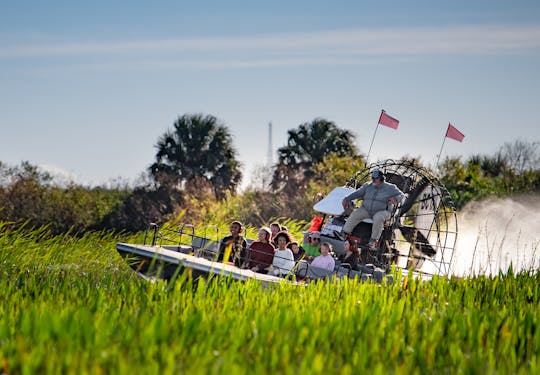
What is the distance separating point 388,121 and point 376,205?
6.30 m

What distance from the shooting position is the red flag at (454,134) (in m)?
22.1

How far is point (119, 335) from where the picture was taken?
273 inches

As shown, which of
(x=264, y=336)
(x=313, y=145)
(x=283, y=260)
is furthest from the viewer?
(x=313, y=145)

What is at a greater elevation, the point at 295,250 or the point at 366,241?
the point at 366,241

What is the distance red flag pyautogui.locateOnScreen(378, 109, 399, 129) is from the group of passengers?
277 inches

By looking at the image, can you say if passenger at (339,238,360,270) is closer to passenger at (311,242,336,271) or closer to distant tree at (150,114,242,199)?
passenger at (311,242,336,271)

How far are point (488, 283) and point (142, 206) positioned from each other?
106ft

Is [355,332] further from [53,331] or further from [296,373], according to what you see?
[53,331]

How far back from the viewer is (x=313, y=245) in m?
Result: 16.0

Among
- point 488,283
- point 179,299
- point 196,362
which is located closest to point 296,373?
point 196,362

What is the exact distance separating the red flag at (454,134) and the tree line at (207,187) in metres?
12.9

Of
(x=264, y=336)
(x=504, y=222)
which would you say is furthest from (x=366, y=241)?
(x=504, y=222)

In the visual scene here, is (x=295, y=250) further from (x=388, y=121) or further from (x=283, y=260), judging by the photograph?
(x=388, y=121)

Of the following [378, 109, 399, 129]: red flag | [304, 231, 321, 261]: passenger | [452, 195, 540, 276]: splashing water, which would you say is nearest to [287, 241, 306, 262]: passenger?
[304, 231, 321, 261]: passenger
